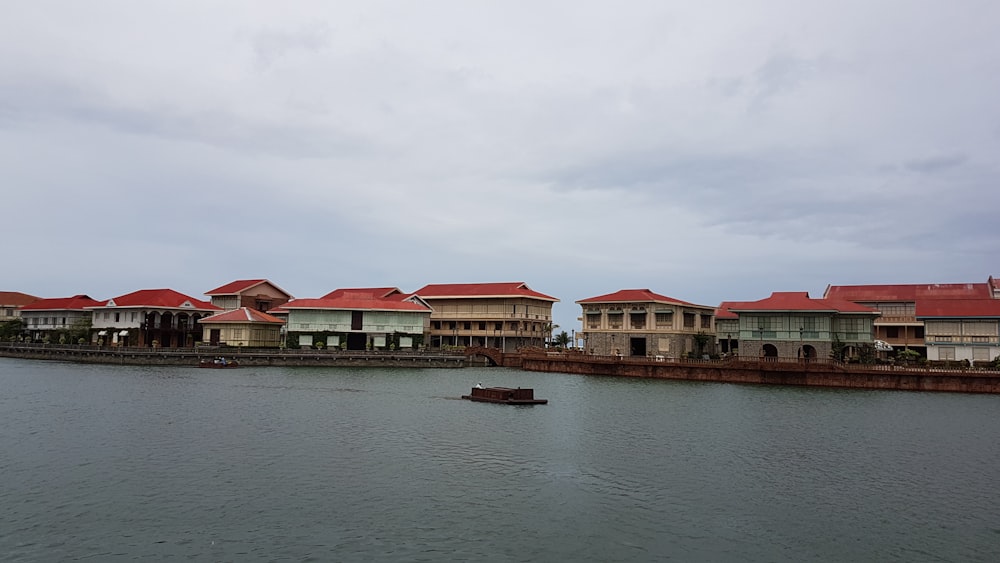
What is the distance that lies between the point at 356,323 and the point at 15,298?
7117cm

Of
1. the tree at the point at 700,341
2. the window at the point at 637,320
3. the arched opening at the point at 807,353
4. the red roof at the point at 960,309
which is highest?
the red roof at the point at 960,309

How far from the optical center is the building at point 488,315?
317 feet

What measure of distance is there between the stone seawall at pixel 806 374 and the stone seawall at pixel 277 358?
19.6 meters

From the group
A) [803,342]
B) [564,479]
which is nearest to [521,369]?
[803,342]

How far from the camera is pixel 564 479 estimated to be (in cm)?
2355

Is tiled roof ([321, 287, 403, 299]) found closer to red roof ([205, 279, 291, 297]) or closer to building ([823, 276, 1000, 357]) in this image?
red roof ([205, 279, 291, 297])

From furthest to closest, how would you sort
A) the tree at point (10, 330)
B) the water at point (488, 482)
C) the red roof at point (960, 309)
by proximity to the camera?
the tree at point (10, 330), the red roof at point (960, 309), the water at point (488, 482)

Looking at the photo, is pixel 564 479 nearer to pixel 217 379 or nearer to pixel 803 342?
pixel 217 379

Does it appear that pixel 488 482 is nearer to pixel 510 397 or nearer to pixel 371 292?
pixel 510 397

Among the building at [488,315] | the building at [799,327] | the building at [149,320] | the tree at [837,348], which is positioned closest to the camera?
the building at [799,327]

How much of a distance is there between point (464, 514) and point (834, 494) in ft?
40.4

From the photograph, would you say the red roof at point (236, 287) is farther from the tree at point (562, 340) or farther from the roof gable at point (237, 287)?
the tree at point (562, 340)

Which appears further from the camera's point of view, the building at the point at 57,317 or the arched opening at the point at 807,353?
the building at the point at 57,317

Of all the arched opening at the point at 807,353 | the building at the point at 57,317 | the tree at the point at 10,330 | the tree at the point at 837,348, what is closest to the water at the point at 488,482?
the arched opening at the point at 807,353
